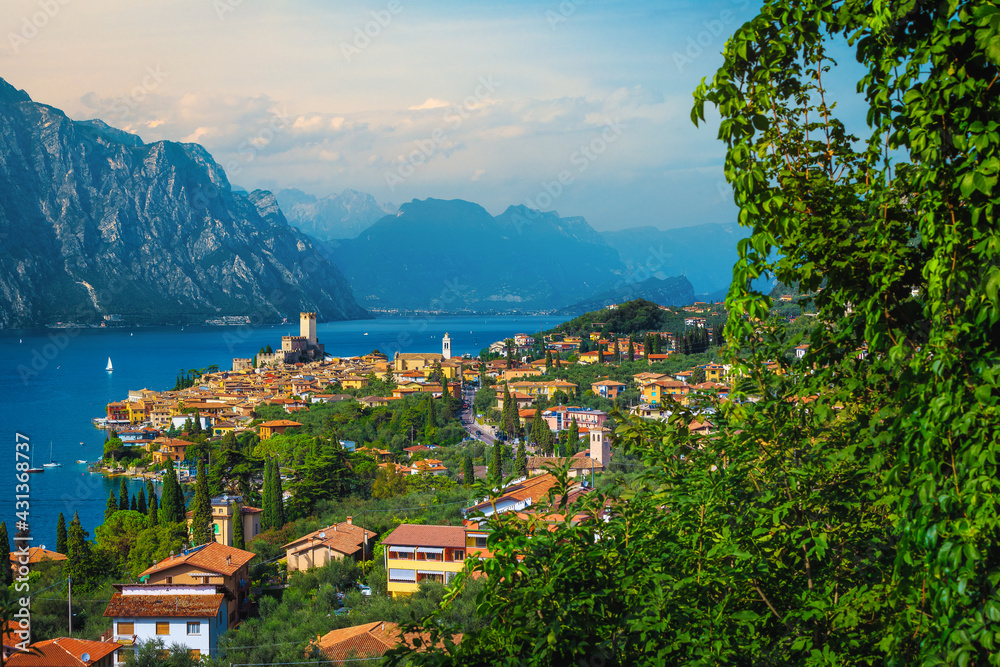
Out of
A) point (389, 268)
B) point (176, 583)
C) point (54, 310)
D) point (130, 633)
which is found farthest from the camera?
point (389, 268)

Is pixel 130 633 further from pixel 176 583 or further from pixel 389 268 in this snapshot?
pixel 389 268

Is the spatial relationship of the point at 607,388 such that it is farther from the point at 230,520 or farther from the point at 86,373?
the point at 86,373

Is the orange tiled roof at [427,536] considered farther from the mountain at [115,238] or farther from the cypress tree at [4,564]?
the mountain at [115,238]

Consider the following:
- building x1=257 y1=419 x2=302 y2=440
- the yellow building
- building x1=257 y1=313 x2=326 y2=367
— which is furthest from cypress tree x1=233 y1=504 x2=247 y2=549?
building x1=257 y1=313 x2=326 y2=367

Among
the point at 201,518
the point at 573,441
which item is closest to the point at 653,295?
the point at 573,441

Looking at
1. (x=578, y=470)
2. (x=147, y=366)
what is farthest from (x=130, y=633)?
(x=147, y=366)

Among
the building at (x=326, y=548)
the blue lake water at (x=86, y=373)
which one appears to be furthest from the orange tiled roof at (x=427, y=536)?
the blue lake water at (x=86, y=373)
